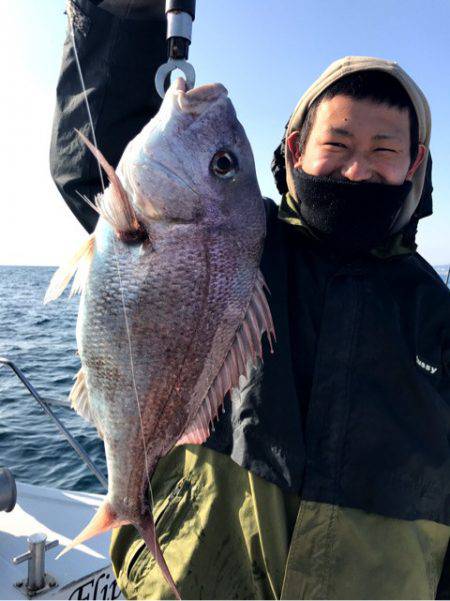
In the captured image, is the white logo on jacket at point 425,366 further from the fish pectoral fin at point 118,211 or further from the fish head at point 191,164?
the fish pectoral fin at point 118,211

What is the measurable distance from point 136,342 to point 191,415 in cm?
31

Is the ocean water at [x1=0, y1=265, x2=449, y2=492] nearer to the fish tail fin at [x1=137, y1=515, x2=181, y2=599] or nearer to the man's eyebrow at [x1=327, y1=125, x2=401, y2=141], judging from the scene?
the fish tail fin at [x1=137, y1=515, x2=181, y2=599]

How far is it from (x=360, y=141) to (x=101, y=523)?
64.3 inches

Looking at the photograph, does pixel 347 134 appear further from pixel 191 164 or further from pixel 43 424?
pixel 43 424

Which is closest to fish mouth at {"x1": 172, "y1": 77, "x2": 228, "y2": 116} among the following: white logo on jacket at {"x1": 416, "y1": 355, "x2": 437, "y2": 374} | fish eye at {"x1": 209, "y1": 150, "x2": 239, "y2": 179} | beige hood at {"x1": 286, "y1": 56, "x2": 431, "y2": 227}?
fish eye at {"x1": 209, "y1": 150, "x2": 239, "y2": 179}

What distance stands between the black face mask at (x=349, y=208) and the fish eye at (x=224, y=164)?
0.33 metres

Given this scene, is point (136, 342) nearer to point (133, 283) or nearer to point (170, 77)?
point (133, 283)

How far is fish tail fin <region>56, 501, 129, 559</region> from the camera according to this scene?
1.61m

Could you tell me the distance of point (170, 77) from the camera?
5.87 ft

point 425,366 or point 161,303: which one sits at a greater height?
point 161,303

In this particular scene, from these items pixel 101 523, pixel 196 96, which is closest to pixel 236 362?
pixel 101 523

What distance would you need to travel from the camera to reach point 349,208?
193 cm

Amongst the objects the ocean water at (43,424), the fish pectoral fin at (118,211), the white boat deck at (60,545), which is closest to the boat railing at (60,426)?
the ocean water at (43,424)

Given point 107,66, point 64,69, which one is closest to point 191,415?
point 107,66
